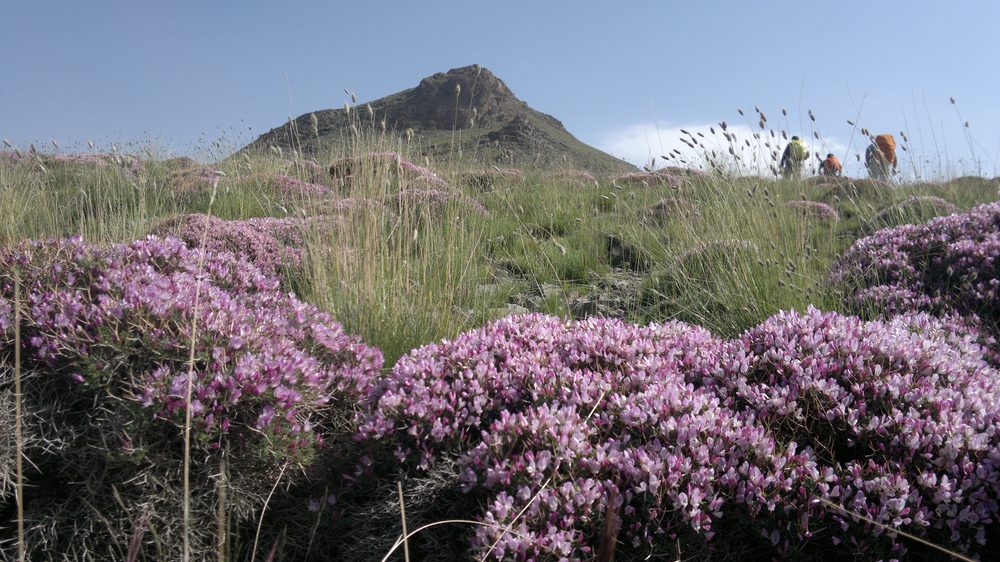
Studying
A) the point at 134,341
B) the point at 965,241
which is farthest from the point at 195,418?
the point at 965,241

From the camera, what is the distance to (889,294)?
4562 mm

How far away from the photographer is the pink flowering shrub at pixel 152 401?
262 centimetres

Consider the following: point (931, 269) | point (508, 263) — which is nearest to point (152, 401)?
point (508, 263)

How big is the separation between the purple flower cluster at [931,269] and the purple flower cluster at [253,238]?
14.4ft

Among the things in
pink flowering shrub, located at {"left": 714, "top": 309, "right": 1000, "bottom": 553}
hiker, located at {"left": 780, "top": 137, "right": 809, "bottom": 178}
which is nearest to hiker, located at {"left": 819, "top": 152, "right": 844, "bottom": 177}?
hiker, located at {"left": 780, "top": 137, "right": 809, "bottom": 178}

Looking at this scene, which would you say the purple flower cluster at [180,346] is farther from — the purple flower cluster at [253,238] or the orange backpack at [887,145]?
the orange backpack at [887,145]

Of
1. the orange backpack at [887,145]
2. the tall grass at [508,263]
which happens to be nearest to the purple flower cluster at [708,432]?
the tall grass at [508,263]

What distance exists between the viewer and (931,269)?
195 inches

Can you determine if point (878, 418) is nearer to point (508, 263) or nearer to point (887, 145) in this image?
point (508, 263)

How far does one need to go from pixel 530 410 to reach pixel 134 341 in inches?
71.5

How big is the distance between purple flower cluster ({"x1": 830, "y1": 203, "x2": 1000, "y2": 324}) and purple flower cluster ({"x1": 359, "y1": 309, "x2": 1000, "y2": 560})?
4.91ft

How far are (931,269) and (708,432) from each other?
367 cm

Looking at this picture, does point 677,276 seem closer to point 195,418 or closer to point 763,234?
point 763,234

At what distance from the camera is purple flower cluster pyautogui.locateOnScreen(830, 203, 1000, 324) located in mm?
4504
